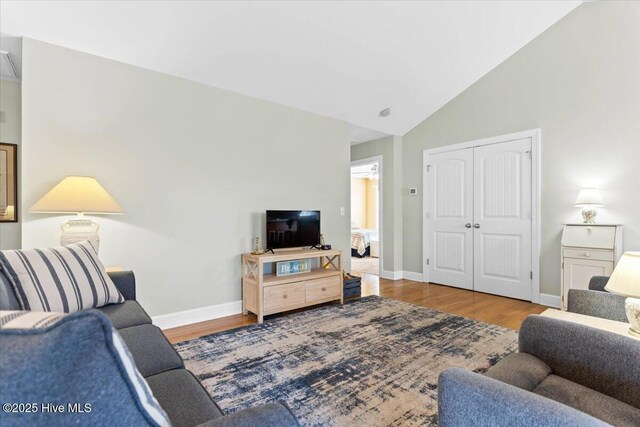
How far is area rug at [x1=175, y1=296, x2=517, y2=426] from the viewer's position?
1771 millimetres

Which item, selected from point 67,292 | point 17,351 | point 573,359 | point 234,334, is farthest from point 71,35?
point 573,359

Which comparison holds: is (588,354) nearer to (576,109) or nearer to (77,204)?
(77,204)

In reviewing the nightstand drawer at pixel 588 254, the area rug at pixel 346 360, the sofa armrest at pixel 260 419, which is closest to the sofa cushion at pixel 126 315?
the area rug at pixel 346 360

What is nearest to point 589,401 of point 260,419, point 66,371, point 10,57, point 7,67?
point 260,419

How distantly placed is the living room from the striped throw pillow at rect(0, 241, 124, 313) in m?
0.01

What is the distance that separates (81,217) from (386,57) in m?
3.33

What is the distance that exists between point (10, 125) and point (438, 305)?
4.97 meters

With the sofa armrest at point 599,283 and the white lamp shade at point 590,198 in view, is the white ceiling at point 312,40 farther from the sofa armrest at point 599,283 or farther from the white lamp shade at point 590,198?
the sofa armrest at point 599,283

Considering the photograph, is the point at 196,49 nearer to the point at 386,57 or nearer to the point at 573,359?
the point at 386,57

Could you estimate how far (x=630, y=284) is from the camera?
4.57 feet

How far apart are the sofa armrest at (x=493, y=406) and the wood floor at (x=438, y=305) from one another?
2.42 metres

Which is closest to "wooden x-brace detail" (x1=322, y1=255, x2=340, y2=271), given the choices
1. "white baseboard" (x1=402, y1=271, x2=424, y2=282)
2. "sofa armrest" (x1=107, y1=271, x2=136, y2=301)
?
"white baseboard" (x1=402, y1=271, x2=424, y2=282)

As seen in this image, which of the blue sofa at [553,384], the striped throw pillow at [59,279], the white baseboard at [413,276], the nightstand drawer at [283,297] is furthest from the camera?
the white baseboard at [413,276]

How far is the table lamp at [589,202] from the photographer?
3.25 meters
